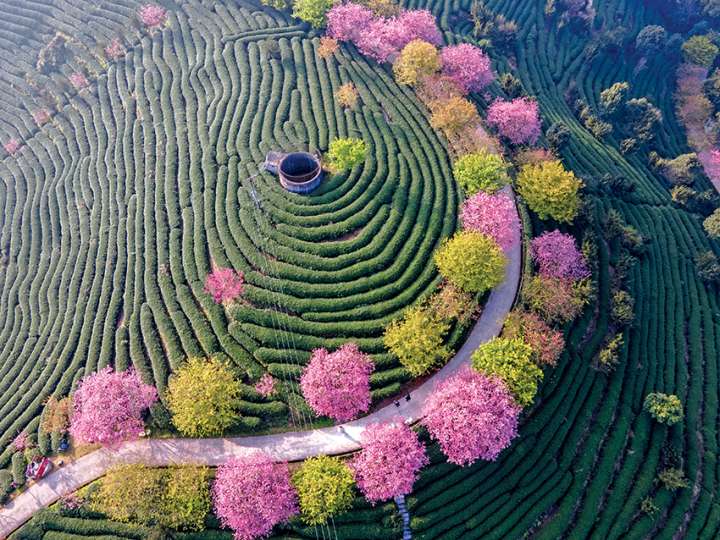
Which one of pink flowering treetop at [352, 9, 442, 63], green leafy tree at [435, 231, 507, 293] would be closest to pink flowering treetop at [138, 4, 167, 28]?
pink flowering treetop at [352, 9, 442, 63]

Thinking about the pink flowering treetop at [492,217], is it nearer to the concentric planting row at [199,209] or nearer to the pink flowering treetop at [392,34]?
the concentric planting row at [199,209]

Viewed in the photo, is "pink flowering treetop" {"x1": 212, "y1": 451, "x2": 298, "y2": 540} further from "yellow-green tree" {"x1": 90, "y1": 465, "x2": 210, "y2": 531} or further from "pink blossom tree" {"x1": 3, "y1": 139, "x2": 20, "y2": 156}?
"pink blossom tree" {"x1": 3, "y1": 139, "x2": 20, "y2": 156}

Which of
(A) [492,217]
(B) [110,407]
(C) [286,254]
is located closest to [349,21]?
(A) [492,217]

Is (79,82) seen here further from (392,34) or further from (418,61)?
(418,61)

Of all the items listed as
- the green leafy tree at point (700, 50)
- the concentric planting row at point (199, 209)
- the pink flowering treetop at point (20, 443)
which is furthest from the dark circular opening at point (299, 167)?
the green leafy tree at point (700, 50)

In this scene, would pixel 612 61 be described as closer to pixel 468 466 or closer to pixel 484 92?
pixel 484 92
